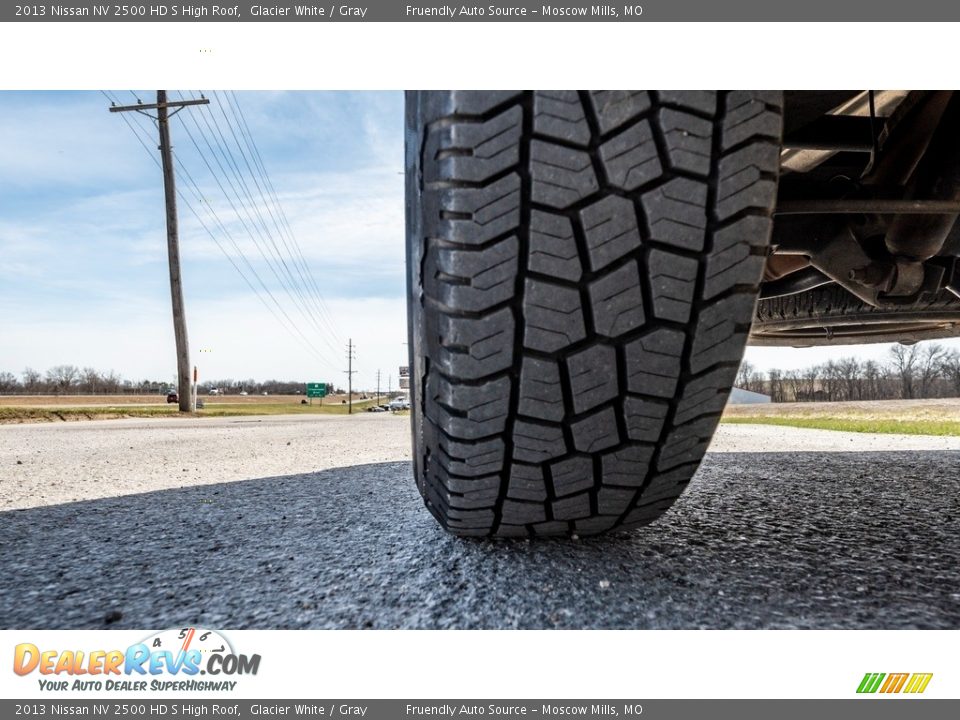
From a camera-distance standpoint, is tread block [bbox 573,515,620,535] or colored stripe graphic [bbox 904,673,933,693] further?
tread block [bbox 573,515,620,535]

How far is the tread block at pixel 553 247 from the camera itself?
67 centimetres

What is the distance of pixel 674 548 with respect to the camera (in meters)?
1.04

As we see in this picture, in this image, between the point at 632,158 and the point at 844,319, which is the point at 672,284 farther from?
the point at 844,319

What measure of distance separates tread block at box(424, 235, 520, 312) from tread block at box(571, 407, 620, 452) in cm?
21

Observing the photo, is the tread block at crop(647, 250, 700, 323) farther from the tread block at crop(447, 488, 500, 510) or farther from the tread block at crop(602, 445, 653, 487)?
the tread block at crop(447, 488, 500, 510)

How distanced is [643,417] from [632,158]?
1.10 ft

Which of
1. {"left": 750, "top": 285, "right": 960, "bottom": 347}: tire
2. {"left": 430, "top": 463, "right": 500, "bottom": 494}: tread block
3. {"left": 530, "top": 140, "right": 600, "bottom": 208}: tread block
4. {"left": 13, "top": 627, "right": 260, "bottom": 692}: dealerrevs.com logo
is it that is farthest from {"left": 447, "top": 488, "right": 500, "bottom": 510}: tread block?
{"left": 750, "top": 285, "right": 960, "bottom": 347}: tire

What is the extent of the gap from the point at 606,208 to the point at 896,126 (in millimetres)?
895

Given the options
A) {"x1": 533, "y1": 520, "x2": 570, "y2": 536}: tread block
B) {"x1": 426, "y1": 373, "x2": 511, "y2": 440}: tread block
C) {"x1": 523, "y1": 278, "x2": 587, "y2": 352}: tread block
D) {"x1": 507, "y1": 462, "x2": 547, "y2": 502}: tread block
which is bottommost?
{"x1": 533, "y1": 520, "x2": 570, "y2": 536}: tread block

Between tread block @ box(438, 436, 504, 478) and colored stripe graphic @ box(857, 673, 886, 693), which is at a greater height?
tread block @ box(438, 436, 504, 478)

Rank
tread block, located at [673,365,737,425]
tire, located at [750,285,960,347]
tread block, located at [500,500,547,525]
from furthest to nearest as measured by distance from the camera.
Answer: tire, located at [750,285,960,347] < tread block, located at [500,500,547,525] < tread block, located at [673,365,737,425]

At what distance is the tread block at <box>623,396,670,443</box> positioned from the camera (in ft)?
2.52

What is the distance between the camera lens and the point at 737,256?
→ 70 centimetres

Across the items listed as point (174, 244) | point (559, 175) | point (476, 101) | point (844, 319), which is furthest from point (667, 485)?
point (174, 244)
